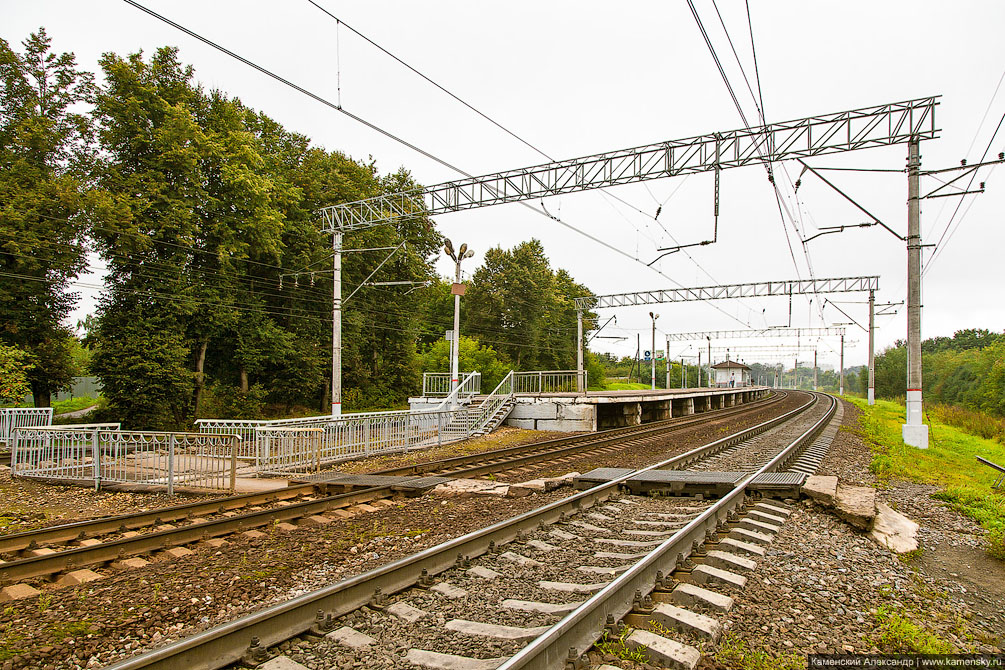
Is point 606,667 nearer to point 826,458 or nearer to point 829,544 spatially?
point 829,544

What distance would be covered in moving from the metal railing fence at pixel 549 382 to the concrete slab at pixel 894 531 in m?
18.5

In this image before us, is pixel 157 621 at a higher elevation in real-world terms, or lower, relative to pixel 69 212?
lower

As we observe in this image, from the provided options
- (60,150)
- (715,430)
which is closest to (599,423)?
(715,430)

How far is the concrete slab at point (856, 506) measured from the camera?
766cm

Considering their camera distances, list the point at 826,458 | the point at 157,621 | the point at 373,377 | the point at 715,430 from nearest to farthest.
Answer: the point at 157,621, the point at 826,458, the point at 715,430, the point at 373,377

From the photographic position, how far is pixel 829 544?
22.3 feet

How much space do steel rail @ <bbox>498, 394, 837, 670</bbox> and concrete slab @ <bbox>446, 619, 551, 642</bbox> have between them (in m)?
0.24

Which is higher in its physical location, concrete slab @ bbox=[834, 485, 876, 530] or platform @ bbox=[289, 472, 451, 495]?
concrete slab @ bbox=[834, 485, 876, 530]

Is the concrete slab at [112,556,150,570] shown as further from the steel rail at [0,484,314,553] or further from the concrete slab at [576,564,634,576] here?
the concrete slab at [576,564,634,576]

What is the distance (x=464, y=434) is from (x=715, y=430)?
10006 mm

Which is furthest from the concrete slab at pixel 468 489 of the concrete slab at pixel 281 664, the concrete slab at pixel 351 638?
the concrete slab at pixel 281 664

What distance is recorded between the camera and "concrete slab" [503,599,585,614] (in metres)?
4.53

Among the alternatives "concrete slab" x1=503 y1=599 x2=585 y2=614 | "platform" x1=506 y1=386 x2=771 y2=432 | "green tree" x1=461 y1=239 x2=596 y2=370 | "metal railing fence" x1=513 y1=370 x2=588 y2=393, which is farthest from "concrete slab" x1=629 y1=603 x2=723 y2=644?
"green tree" x1=461 y1=239 x2=596 y2=370

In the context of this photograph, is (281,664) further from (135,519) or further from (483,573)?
(135,519)
